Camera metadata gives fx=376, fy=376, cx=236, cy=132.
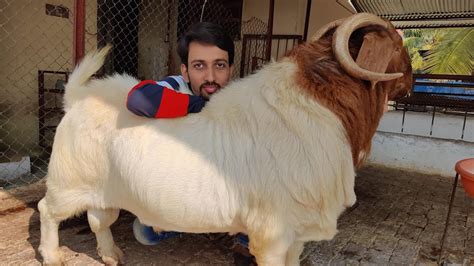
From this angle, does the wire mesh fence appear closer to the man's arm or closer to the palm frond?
the man's arm

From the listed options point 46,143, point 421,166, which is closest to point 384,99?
point 421,166

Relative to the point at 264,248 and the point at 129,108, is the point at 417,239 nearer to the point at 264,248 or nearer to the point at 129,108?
the point at 264,248

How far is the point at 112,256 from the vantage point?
9.33ft

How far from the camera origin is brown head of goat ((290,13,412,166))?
197cm

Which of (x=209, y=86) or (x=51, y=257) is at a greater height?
(x=209, y=86)

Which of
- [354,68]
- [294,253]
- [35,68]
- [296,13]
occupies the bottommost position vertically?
[294,253]

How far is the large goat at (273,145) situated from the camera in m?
2.05

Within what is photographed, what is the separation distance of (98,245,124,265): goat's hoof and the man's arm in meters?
1.26

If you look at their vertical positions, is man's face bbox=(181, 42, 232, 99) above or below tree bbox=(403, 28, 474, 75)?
below

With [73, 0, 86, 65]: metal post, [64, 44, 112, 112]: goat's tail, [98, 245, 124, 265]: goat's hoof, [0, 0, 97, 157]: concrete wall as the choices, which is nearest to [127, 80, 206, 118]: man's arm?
[64, 44, 112, 112]: goat's tail

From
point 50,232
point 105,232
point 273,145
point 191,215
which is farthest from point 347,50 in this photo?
point 50,232

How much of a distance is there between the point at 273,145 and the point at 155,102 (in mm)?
717

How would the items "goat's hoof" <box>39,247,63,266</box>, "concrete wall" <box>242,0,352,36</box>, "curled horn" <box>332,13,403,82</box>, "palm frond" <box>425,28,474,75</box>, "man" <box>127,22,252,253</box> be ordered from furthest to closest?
"palm frond" <box>425,28,474,75</box>
"concrete wall" <box>242,0,352,36</box>
"goat's hoof" <box>39,247,63,266</box>
"man" <box>127,22,252,253</box>
"curled horn" <box>332,13,403,82</box>

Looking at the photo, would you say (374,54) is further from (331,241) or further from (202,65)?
(331,241)
